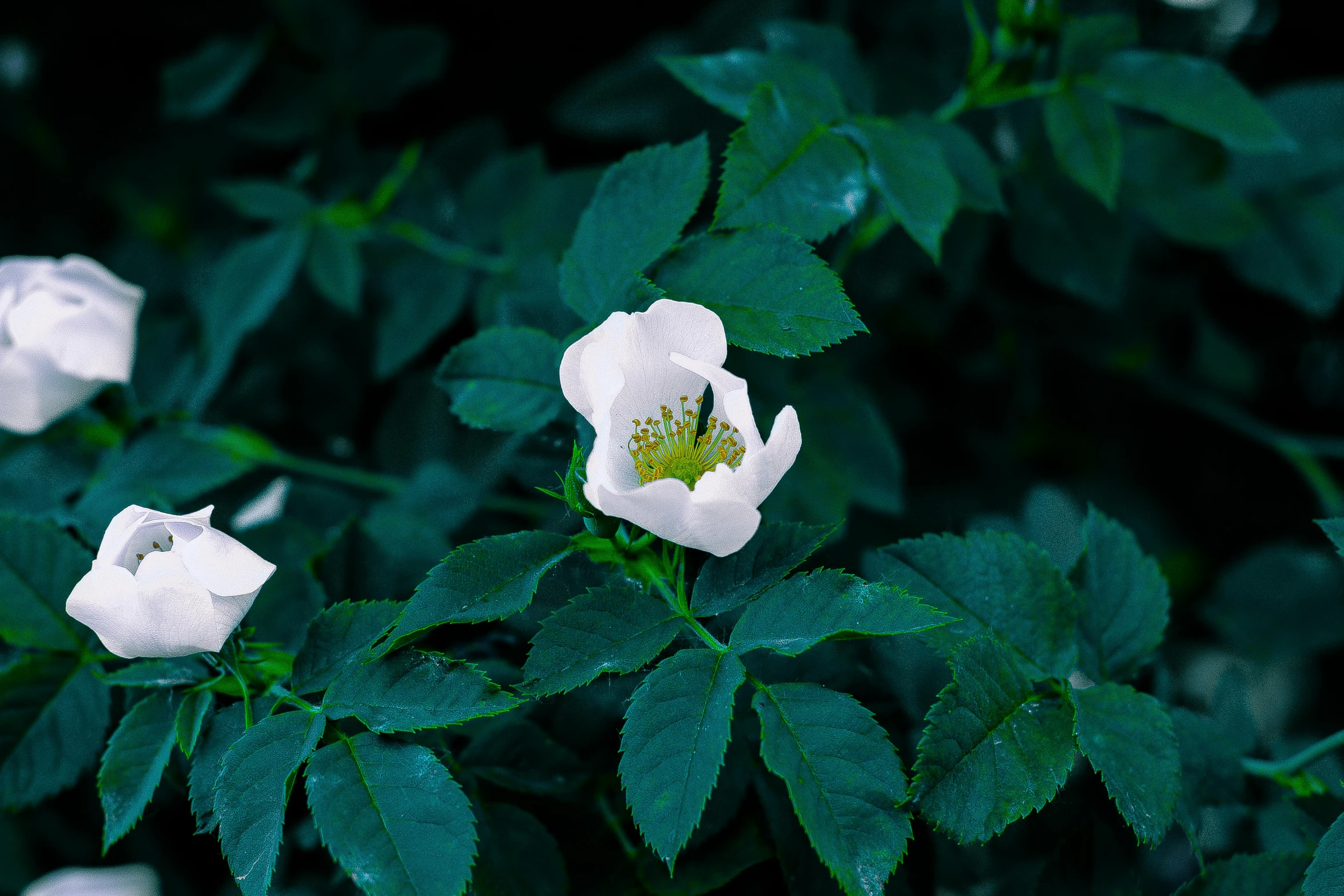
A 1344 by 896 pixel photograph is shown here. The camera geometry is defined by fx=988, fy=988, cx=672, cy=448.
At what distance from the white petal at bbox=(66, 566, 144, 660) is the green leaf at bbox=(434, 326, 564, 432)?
335mm

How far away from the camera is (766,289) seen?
3.03ft

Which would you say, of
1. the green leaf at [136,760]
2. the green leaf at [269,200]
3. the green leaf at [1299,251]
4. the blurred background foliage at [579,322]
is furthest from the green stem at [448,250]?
the green leaf at [1299,251]

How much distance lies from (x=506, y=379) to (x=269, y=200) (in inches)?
27.3

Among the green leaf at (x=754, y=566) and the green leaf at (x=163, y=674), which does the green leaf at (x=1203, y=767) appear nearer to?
the green leaf at (x=754, y=566)

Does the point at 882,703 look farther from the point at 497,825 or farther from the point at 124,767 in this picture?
the point at 124,767

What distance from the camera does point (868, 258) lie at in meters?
1.47

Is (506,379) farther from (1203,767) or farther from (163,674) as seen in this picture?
(1203,767)

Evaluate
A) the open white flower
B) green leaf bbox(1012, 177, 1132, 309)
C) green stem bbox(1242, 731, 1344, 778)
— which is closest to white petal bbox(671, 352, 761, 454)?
the open white flower

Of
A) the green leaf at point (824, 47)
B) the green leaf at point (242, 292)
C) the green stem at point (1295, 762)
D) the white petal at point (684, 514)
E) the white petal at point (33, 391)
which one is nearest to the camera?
the white petal at point (684, 514)

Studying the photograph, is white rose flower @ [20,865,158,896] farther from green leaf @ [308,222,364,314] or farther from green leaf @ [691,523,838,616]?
green leaf @ [691,523,838,616]

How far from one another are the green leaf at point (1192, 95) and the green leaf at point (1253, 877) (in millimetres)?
803

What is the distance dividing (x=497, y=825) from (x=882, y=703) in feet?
1.32

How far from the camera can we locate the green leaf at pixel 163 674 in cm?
92

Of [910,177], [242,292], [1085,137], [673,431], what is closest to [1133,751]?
[673,431]
